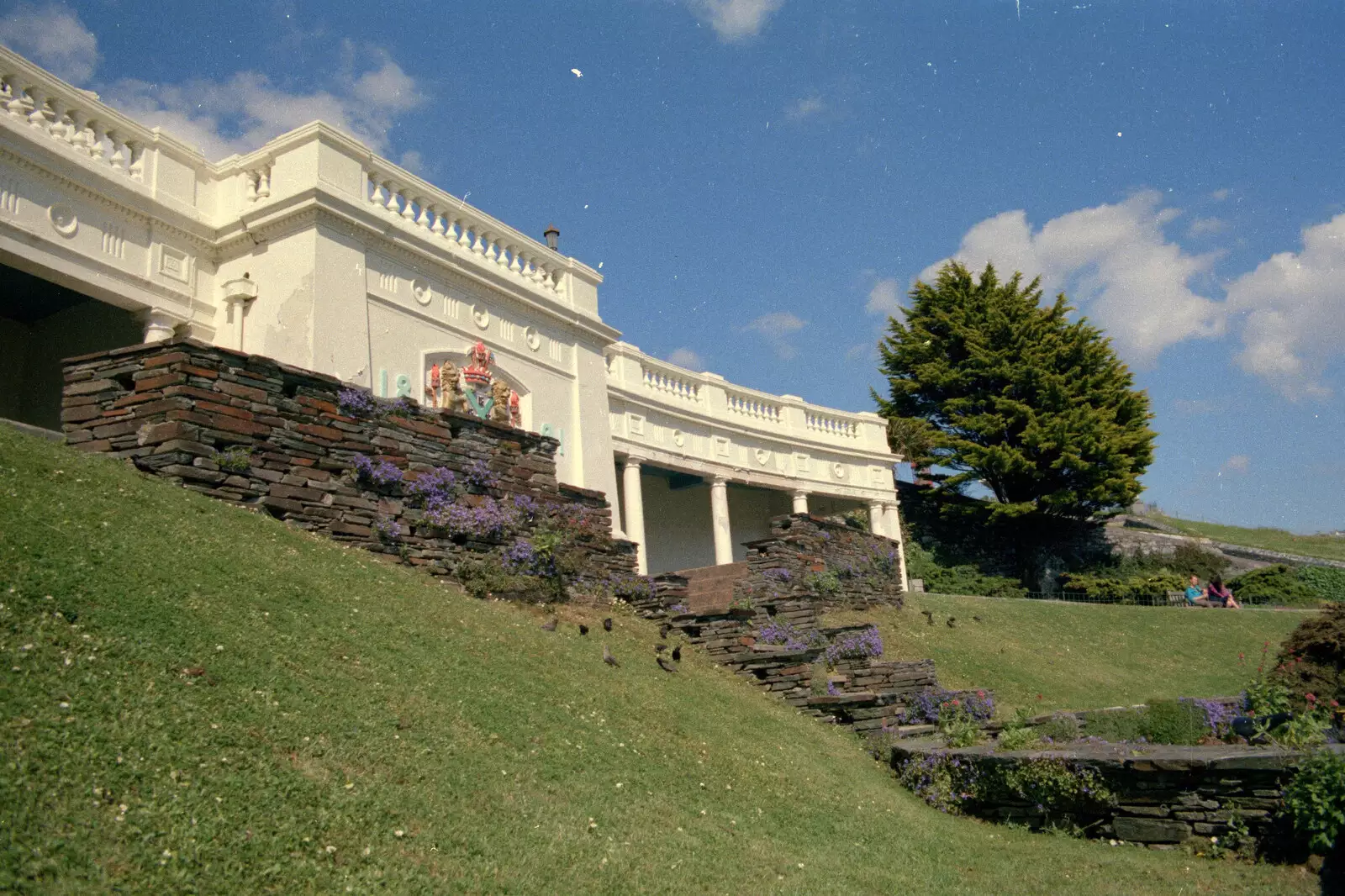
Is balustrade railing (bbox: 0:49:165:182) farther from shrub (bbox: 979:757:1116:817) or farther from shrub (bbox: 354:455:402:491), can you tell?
shrub (bbox: 979:757:1116:817)

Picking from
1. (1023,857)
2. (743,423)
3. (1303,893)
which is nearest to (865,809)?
(1023,857)

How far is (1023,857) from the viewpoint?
8.18 m

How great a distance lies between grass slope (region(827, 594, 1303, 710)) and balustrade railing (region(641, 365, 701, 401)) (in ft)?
26.2

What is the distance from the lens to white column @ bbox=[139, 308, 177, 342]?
622 inches

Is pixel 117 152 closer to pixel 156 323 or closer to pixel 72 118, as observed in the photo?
pixel 72 118

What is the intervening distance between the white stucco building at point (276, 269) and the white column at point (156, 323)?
0.03 meters

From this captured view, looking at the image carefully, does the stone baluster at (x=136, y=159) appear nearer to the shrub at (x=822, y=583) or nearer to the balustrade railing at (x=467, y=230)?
the balustrade railing at (x=467, y=230)

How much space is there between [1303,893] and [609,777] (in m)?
4.79

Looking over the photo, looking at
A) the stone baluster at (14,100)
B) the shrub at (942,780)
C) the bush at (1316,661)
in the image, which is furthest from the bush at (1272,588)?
the stone baluster at (14,100)

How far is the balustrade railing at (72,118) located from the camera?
1409 cm

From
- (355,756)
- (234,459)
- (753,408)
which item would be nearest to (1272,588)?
(753,408)

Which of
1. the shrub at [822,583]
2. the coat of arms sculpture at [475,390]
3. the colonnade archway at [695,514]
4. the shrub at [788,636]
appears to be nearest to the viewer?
the shrub at [788,636]

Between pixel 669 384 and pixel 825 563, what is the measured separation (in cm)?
868

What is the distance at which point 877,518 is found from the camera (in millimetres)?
33000
